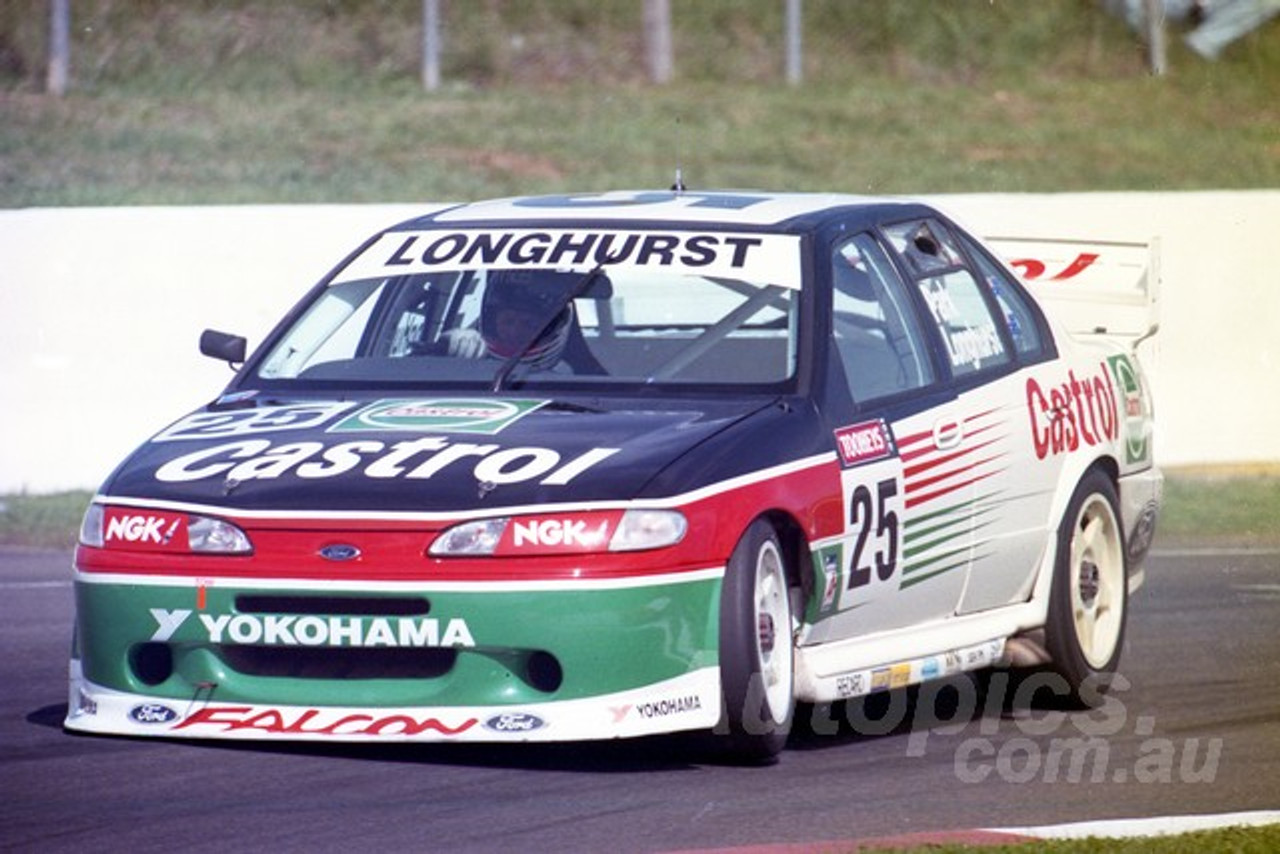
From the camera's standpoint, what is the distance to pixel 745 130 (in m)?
21.7

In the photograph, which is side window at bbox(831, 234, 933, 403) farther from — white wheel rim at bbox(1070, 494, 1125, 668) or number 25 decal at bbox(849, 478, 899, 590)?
white wheel rim at bbox(1070, 494, 1125, 668)

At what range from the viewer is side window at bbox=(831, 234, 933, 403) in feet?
24.3

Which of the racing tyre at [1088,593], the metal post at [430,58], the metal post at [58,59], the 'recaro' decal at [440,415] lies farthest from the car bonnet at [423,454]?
the metal post at [430,58]

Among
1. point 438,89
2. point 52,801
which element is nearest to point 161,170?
point 438,89

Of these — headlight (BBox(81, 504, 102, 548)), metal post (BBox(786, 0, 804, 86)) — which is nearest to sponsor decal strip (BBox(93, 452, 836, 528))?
headlight (BBox(81, 504, 102, 548))

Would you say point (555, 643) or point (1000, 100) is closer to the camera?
point (555, 643)

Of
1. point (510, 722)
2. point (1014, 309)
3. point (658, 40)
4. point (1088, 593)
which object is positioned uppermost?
point (1014, 309)

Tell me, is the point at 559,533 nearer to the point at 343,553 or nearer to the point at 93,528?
the point at 343,553

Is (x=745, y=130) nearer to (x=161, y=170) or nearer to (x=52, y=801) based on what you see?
(x=161, y=170)

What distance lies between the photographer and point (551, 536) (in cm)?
626

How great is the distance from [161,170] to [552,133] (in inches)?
130

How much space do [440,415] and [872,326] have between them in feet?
4.41

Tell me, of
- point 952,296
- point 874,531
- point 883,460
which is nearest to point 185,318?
point 952,296

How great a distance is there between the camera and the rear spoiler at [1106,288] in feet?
30.0
